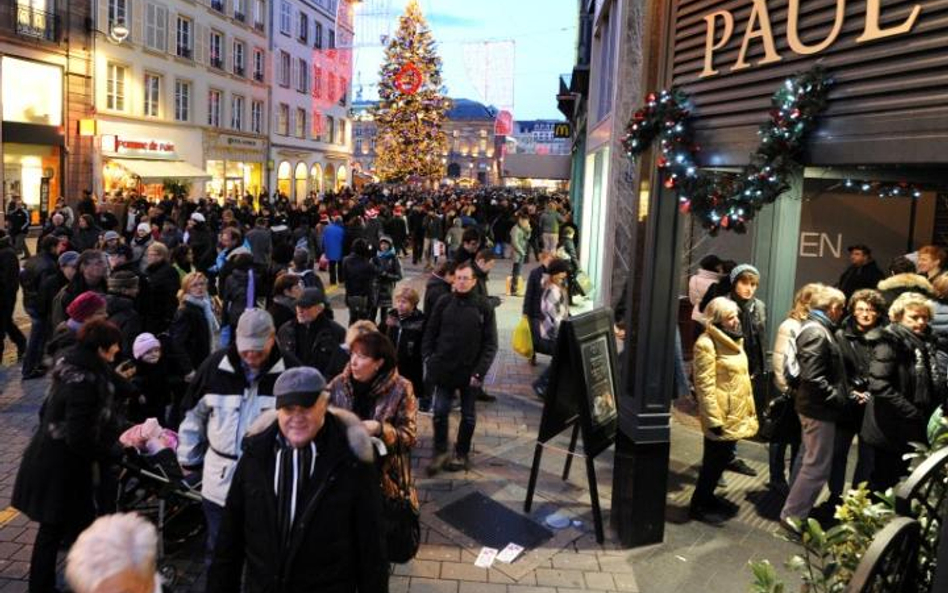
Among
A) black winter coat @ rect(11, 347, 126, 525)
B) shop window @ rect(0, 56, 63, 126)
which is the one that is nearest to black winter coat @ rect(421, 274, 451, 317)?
black winter coat @ rect(11, 347, 126, 525)

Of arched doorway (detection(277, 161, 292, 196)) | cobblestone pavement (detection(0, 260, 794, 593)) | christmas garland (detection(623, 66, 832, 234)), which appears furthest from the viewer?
arched doorway (detection(277, 161, 292, 196))

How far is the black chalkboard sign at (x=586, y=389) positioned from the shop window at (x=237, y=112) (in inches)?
1337

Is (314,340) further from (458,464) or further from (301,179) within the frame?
(301,179)

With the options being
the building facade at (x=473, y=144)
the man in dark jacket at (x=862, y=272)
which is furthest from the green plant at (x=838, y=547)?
the building facade at (x=473, y=144)

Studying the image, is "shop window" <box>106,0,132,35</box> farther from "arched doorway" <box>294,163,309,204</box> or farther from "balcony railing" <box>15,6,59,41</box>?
"arched doorway" <box>294,163,309,204</box>

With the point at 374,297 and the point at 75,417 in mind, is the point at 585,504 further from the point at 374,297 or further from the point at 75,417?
the point at 374,297

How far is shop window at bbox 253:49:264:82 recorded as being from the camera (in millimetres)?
38631

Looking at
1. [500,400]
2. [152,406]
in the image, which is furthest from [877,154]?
[500,400]

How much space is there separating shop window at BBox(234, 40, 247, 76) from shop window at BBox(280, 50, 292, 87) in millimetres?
4436

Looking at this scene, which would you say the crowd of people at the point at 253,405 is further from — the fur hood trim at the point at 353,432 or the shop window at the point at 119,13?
the shop window at the point at 119,13

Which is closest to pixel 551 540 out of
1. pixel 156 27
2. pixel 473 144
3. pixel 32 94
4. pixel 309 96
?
pixel 32 94

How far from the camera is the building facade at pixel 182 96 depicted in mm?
27422

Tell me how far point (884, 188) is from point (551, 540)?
863 centimetres

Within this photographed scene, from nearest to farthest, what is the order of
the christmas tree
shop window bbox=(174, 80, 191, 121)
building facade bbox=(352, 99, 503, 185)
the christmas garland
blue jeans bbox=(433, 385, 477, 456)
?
the christmas garland → blue jeans bbox=(433, 385, 477, 456) → shop window bbox=(174, 80, 191, 121) → the christmas tree → building facade bbox=(352, 99, 503, 185)
